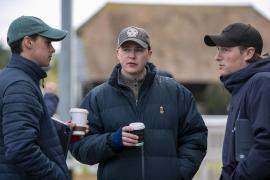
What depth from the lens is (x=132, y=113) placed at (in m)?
4.60

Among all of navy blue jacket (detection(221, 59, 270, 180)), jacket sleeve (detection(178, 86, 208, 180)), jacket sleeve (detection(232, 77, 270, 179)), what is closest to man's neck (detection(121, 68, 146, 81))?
jacket sleeve (detection(178, 86, 208, 180))

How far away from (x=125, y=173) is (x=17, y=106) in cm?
110

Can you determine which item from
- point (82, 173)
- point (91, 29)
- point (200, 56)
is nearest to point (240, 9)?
point (200, 56)

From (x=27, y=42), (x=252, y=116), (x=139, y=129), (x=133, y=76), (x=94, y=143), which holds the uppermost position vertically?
(x=27, y=42)

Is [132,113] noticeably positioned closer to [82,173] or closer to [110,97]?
[110,97]

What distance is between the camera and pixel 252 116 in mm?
3996

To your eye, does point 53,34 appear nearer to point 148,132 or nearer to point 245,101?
point 148,132

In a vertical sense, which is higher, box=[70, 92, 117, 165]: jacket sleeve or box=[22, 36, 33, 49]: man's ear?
box=[22, 36, 33, 49]: man's ear

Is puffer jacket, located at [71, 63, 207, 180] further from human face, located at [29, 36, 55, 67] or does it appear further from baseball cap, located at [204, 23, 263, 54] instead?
human face, located at [29, 36, 55, 67]

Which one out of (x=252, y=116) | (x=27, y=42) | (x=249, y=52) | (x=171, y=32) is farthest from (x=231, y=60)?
(x=171, y=32)

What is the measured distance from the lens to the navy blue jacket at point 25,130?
3750 mm

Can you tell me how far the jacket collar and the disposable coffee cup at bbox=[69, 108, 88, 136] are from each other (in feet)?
1.36

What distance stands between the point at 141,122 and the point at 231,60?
782 mm

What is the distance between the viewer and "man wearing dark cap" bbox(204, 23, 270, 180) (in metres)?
3.89
